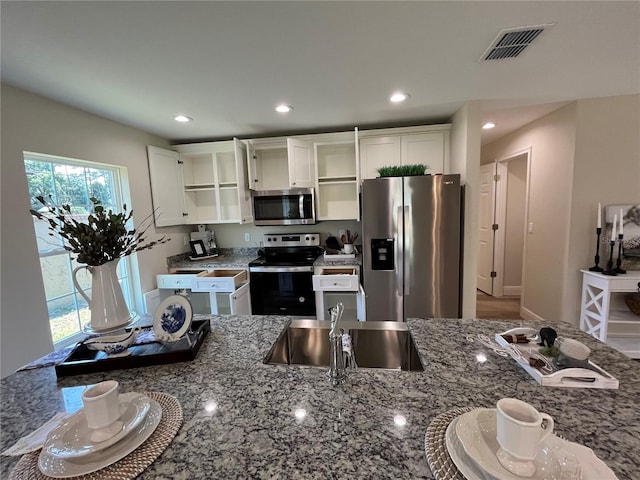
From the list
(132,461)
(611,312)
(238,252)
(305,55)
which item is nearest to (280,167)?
(238,252)

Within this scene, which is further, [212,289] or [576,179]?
[212,289]

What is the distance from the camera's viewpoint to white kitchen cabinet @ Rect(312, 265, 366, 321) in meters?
2.82

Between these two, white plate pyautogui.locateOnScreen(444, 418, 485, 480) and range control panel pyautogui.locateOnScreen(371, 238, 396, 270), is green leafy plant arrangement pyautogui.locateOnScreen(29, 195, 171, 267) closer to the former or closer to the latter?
white plate pyautogui.locateOnScreen(444, 418, 485, 480)

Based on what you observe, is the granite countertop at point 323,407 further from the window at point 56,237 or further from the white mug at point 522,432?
the window at point 56,237

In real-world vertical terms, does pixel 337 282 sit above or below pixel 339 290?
above

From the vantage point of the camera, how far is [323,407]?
81 centimetres

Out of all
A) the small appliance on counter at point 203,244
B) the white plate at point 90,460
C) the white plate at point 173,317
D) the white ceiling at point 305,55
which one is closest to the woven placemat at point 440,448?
the white plate at point 90,460

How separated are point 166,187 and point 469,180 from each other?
3.27 metres

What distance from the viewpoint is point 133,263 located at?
9.24 ft

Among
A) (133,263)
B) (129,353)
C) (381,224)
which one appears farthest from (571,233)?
(133,263)

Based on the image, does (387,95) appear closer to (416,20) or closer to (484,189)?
(416,20)

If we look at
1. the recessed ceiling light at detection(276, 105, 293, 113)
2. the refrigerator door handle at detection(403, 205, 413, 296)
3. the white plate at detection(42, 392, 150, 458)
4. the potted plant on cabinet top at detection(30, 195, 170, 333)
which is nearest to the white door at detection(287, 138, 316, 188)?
the recessed ceiling light at detection(276, 105, 293, 113)

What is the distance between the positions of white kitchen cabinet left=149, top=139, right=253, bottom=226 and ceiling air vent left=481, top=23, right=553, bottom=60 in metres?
2.35

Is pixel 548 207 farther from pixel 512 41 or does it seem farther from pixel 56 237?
pixel 56 237
